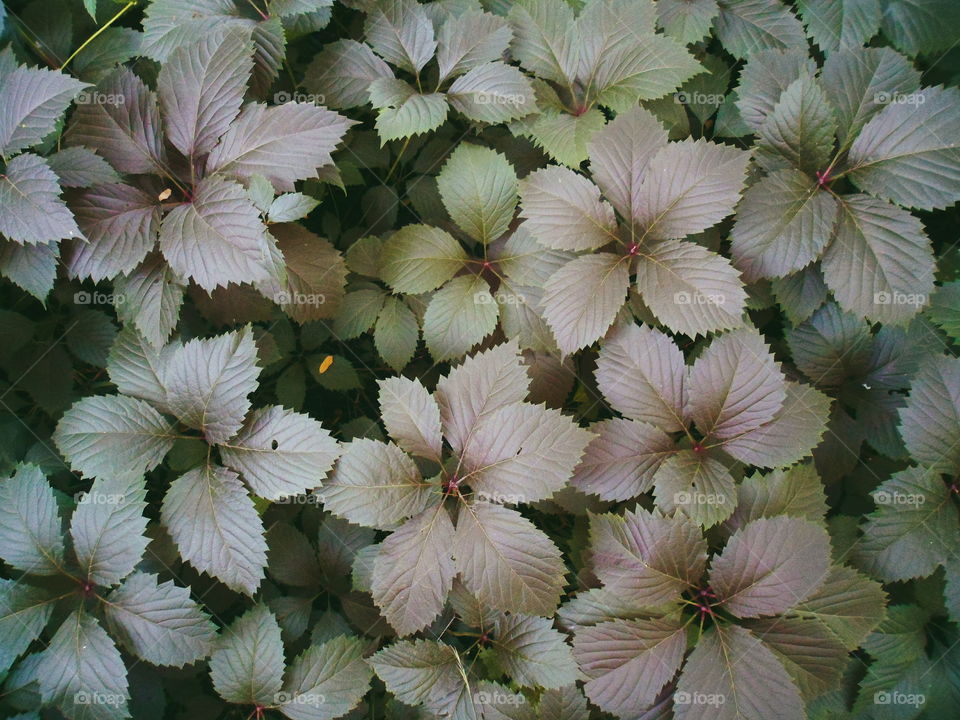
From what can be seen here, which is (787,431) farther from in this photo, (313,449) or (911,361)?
(313,449)

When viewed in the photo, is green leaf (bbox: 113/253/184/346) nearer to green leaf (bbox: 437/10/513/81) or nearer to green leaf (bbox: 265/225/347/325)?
green leaf (bbox: 265/225/347/325)

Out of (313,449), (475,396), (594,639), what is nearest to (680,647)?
(594,639)

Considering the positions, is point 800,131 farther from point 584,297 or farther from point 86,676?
point 86,676

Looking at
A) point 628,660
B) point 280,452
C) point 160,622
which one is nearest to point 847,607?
point 628,660

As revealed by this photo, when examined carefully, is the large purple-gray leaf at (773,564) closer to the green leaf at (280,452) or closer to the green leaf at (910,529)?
the green leaf at (910,529)

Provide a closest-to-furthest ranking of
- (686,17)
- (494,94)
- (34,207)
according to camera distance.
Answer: (34,207)
(494,94)
(686,17)
